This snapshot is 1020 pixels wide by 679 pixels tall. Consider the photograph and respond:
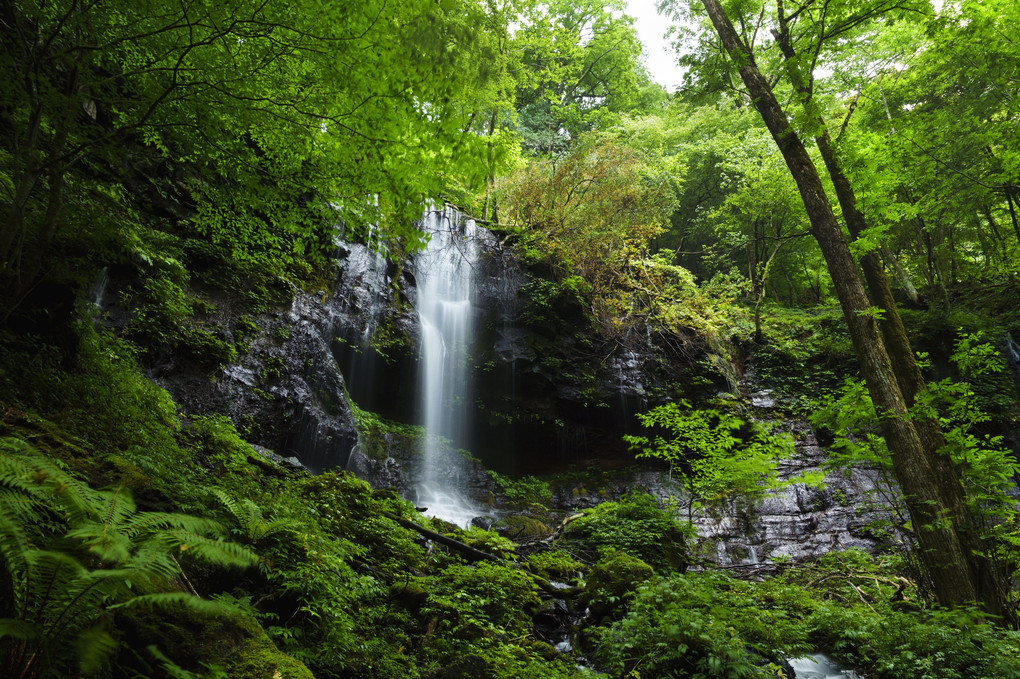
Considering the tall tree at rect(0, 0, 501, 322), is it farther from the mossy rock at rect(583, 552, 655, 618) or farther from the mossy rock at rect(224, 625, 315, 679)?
the mossy rock at rect(583, 552, 655, 618)

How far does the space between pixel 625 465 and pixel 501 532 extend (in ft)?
20.8

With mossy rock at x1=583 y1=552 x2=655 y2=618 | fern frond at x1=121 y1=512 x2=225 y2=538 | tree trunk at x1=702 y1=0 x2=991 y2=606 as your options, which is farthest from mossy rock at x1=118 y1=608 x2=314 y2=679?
tree trunk at x1=702 y1=0 x2=991 y2=606

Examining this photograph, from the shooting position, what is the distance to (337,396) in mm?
9984

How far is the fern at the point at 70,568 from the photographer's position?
146 centimetres

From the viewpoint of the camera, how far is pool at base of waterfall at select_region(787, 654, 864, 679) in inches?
171

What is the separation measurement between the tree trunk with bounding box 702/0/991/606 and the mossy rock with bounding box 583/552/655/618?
9.78 feet

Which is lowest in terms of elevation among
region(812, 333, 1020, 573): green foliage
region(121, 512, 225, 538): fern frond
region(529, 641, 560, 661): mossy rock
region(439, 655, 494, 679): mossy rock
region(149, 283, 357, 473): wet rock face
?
region(529, 641, 560, 661): mossy rock

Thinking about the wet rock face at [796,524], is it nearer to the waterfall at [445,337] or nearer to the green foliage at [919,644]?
the green foliage at [919,644]

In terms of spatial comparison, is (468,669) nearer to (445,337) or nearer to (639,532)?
(639,532)

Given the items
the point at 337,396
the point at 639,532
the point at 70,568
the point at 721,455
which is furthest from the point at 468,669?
the point at 337,396

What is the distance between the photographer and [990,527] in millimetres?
5250

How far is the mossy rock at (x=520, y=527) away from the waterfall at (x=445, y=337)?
261 cm

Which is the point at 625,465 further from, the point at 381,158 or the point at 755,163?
the point at 381,158

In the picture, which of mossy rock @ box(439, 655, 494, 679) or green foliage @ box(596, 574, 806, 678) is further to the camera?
green foliage @ box(596, 574, 806, 678)
